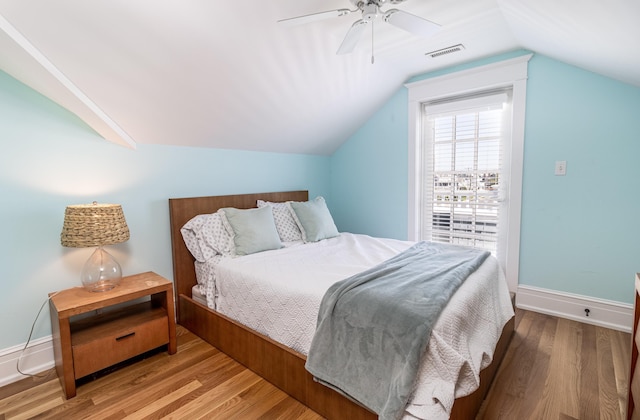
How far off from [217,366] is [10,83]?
2170mm

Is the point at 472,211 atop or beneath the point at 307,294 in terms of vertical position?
atop

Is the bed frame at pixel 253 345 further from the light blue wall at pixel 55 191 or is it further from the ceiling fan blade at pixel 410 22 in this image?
the ceiling fan blade at pixel 410 22

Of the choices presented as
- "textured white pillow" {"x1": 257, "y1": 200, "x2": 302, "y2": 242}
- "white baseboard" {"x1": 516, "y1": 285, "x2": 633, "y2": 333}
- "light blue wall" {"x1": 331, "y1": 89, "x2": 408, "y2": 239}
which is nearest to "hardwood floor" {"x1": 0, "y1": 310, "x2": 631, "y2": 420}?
"white baseboard" {"x1": 516, "y1": 285, "x2": 633, "y2": 333}

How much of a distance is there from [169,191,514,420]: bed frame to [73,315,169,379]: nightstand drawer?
34 centimetres

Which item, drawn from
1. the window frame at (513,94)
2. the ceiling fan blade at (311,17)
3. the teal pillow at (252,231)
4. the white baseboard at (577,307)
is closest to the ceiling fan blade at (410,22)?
the ceiling fan blade at (311,17)

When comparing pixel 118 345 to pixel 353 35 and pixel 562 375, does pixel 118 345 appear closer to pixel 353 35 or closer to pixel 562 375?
pixel 353 35

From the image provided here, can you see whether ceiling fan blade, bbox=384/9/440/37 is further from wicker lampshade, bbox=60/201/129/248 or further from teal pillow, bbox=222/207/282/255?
wicker lampshade, bbox=60/201/129/248

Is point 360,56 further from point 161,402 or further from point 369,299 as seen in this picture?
point 161,402

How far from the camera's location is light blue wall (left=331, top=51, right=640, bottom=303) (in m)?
2.43

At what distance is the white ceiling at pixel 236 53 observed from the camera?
5.25 ft

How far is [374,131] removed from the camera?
3.76m

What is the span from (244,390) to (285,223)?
152 centimetres

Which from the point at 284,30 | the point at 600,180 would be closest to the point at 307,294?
the point at 284,30

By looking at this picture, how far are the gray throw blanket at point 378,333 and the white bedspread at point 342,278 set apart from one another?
69 mm
